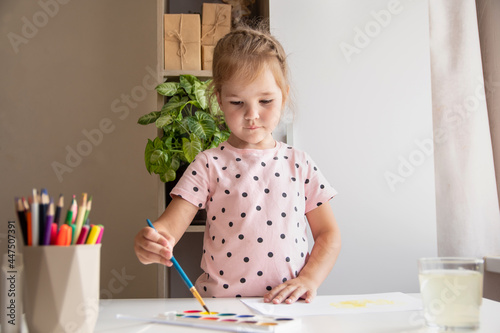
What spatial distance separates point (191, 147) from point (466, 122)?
114 centimetres

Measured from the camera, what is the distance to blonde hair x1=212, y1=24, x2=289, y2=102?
48.1 inches

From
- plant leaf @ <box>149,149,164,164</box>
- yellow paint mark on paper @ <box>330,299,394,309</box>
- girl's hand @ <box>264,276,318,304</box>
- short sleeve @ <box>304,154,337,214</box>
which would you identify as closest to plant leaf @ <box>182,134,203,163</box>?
plant leaf @ <box>149,149,164,164</box>

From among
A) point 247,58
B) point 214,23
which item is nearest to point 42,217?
point 247,58

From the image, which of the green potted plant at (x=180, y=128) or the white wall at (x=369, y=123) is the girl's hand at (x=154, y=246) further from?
the white wall at (x=369, y=123)

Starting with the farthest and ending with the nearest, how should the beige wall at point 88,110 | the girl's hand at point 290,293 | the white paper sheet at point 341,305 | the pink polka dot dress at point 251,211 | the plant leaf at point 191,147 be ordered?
the beige wall at point 88,110 → the plant leaf at point 191,147 → the pink polka dot dress at point 251,211 → the girl's hand at point 290,293 → the white paper sheet at point 341,305

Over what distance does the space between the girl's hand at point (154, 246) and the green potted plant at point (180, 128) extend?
1.01m

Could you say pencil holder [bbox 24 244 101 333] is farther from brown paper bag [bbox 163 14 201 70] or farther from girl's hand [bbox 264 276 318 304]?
brown paper bag [bbox 163 14 201 70]

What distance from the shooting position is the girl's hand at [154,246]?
0.88m

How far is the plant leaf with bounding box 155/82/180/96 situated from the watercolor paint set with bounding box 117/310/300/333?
4.30ft

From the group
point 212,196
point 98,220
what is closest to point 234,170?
point 212,196

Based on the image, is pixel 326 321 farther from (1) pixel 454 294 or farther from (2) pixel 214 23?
(2) pixel 214 23

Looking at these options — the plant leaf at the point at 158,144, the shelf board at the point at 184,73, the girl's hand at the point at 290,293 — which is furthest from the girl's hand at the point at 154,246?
the shelf board at the point at 184,73

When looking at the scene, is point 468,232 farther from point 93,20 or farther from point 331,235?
point 93,20

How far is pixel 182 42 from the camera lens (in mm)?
2072
